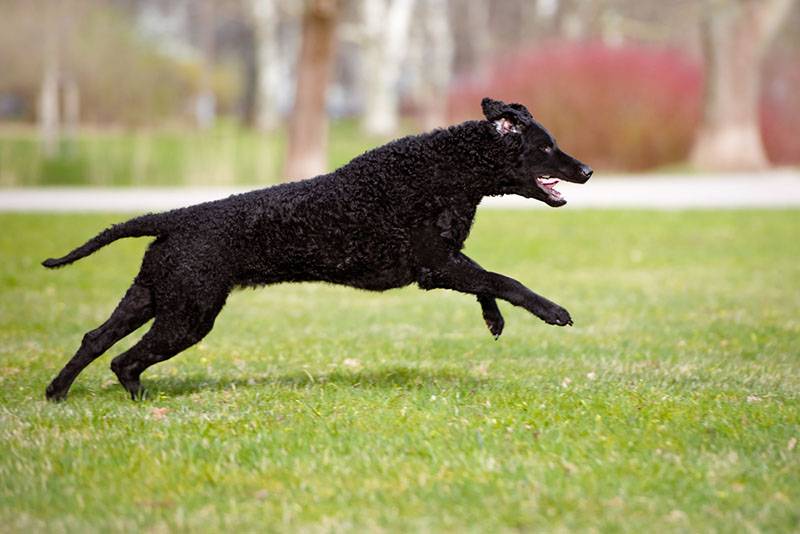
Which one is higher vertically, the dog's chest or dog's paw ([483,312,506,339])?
the dog's chest

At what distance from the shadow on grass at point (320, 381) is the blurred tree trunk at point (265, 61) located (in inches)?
1503

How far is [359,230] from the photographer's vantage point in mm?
5707

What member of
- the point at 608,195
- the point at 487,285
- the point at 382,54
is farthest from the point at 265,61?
the point at 487,285

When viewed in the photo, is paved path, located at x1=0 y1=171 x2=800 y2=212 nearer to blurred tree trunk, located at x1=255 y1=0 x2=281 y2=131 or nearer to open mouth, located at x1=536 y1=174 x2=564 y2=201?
open mouth, located at x1=536 y1=174 x2=564 y2=201

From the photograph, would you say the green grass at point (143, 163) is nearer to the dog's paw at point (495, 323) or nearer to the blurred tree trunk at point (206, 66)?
the dog's paw at point (495, 323)

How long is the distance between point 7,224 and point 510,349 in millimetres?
10153

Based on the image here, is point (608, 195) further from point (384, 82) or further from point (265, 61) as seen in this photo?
point (265, 61)

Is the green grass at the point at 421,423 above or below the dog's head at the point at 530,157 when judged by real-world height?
below

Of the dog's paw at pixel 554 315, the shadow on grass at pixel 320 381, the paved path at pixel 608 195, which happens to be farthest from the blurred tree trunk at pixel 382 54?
the dog's paw at pixel 554 315

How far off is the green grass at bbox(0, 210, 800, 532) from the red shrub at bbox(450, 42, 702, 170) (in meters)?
14.8

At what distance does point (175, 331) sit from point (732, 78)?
19826mm

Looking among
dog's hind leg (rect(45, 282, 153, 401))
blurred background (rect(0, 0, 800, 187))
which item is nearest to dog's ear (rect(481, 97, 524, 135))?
dog's hind leg (rect(45, 282, 153, 401))

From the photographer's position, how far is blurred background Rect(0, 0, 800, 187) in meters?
23.4

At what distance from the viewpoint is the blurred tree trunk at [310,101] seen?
20.3m
